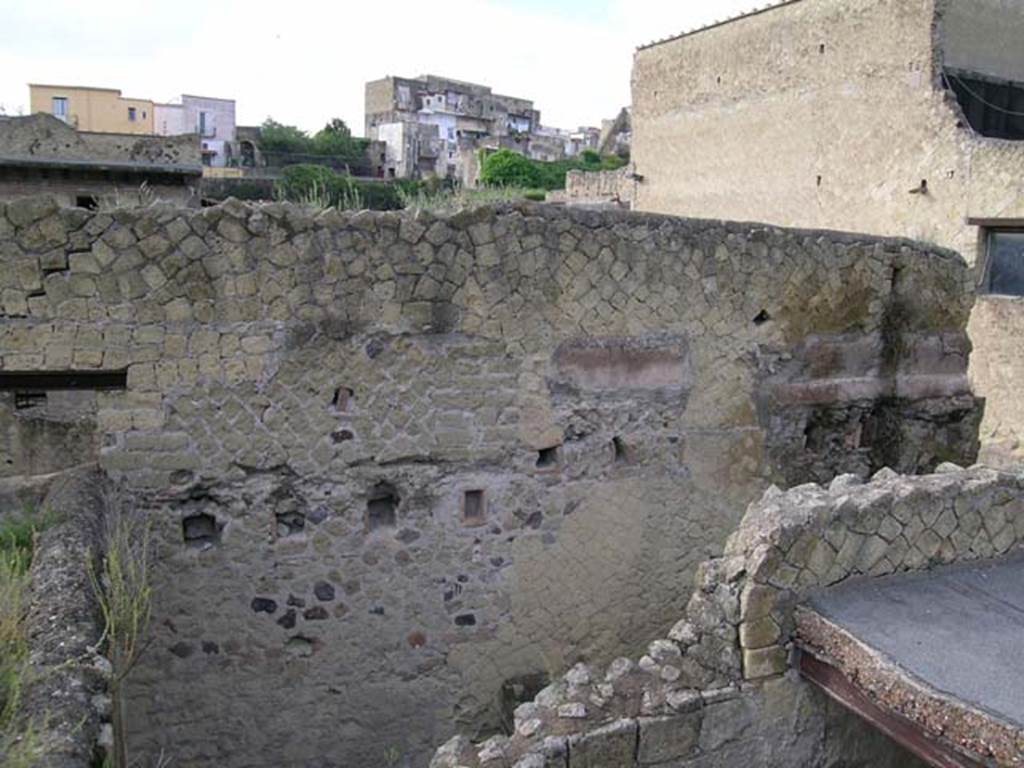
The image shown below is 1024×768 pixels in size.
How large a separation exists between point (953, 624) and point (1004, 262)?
1010 cm

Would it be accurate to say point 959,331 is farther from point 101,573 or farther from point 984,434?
point 984,434

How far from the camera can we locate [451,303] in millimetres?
4707

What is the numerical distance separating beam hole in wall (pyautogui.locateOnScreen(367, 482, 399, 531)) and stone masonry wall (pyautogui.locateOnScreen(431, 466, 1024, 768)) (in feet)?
5.03

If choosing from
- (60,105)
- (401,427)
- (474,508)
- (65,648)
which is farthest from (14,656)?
(60,105)

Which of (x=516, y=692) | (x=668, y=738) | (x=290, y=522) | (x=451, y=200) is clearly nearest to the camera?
(x=668, y=738)

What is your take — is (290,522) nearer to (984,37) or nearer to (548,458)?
(548,458)

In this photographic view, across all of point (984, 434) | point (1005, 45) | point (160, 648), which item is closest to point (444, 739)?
point (160, 648)

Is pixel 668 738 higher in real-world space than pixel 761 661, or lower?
lower

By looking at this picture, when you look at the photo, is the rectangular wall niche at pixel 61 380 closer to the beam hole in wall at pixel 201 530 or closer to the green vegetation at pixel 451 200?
the beam hole in wall at pixel 201 530

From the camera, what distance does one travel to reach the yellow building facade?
4078 cm

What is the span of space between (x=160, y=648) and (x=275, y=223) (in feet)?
6.70

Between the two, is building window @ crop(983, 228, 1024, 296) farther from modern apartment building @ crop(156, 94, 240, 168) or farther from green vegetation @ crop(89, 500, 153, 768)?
modern apartment building @ crop(156, 94, 240, 168)

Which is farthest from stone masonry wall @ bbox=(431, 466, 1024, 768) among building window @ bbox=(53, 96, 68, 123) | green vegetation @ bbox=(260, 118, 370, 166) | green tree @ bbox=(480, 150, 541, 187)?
building window @ bbox=(53, 96, 68, 123)

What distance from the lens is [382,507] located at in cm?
481
